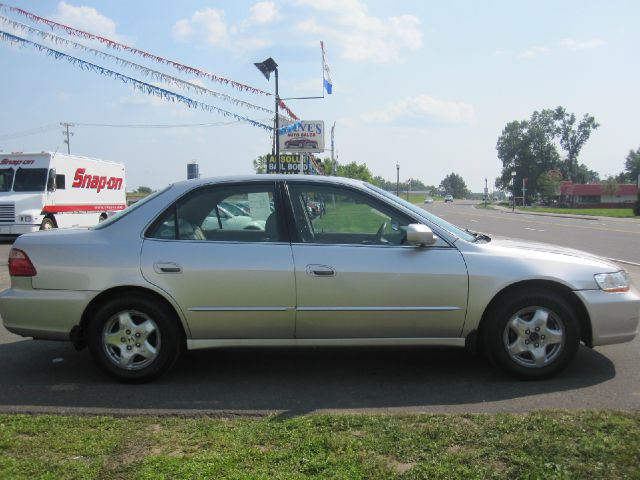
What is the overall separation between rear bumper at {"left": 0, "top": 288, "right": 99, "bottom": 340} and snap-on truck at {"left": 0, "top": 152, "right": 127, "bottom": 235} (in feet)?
50.0

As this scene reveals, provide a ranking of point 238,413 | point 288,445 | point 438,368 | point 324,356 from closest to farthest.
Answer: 1. point 288,445
2. point 238,413
3. point 438,368
4. point 324,356

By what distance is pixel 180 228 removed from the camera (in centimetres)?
471

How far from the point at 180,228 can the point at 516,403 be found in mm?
2782

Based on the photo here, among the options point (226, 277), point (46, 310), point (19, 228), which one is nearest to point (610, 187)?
point (19, 228)

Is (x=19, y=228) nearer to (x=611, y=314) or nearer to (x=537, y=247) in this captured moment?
(x=537, y=247)

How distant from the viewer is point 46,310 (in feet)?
15.1

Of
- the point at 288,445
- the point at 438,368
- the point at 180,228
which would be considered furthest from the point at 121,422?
the point at 438,368

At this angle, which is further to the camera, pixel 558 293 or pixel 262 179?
pixel 262 179

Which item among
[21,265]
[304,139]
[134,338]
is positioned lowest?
[134,338]

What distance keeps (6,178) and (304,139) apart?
69.5ft

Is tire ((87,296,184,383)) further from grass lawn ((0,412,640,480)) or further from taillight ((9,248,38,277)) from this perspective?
grass lawn ((0,412,640,480))

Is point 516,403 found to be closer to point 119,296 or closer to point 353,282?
point 353,282

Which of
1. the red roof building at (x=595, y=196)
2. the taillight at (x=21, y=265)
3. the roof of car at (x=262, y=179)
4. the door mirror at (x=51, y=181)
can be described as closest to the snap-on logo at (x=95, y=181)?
the door mirror at (x=51, y=181)

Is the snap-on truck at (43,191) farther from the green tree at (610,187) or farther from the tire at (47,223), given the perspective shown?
the green tree at (610,187)
